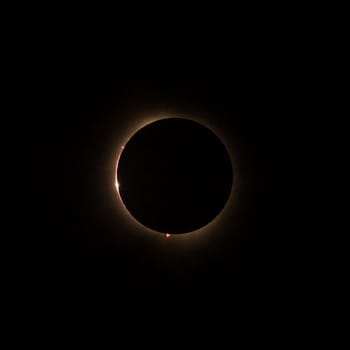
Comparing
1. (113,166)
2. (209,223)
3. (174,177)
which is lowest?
(209,223)

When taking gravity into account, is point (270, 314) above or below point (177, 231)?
below

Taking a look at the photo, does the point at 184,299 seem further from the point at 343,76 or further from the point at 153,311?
the point at 343,76

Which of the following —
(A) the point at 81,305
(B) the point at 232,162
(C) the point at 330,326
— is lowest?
(C) the point at 330,326

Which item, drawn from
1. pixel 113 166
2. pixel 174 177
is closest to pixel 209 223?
pixel 174 177

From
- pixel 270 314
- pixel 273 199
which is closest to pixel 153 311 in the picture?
pixel 270 314

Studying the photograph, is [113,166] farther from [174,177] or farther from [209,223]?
[209,223]

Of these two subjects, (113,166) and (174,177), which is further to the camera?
(113,166)

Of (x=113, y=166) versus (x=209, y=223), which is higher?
(x=113, y=166)

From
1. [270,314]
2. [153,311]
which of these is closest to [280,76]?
[270,314]
